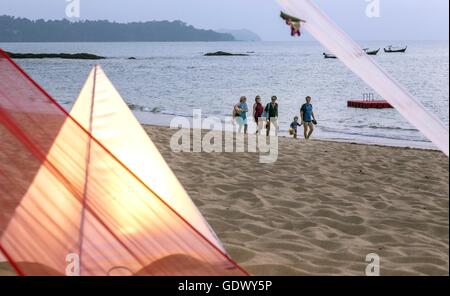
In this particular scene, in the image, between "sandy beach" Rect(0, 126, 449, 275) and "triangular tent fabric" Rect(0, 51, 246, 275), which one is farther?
"sandy beach" Rect(0, 126, 449, 275)

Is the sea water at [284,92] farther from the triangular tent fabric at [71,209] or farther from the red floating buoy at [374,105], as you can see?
the triangular tent fabric at [71,209]

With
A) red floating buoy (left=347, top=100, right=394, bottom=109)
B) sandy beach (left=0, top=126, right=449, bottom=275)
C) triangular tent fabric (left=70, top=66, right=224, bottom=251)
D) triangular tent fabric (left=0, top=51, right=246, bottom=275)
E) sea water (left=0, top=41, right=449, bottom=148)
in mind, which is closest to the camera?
triangular tent fabric (left=0, top=51, right=246, bottom=275)

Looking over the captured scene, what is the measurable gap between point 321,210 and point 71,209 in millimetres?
3496

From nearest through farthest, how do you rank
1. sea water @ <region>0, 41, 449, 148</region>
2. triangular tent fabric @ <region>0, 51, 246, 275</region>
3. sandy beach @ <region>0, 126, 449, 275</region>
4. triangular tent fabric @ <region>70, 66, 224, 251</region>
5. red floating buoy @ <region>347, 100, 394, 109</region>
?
triangular tent fabric @ <region>0, 51, 246, 275</region>, triangular tent fabric @ <region>70, 66, 224, 251</region>, sandy beach @ <region>0, 126, 449, 275</region>, sea water @ <region>0, 41, 449, 148</region>, red floating buoy @ <region>347, 100, 394, 109</region>

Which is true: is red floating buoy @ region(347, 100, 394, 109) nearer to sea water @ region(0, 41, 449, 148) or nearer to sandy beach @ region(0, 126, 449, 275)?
sea water @ region(0, 41, 449, 148)

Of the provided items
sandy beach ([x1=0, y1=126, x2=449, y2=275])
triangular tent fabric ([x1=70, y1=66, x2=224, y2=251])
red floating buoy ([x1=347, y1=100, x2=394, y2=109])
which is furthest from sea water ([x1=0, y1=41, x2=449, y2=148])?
triangular tent fabric ([x1=70, y1=66, x2=224, y2=251])

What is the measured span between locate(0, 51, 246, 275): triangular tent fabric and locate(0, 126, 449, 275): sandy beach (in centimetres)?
112

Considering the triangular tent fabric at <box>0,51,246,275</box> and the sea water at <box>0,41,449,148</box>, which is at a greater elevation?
the triangular tent fabric at <box>0,51,246,275</box>

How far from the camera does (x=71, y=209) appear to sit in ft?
7.77

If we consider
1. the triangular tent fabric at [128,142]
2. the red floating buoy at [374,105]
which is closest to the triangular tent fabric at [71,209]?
the triangular tent fabric at [128,142]

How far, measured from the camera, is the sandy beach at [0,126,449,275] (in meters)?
3.98

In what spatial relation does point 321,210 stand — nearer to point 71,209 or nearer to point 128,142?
point 128,142
